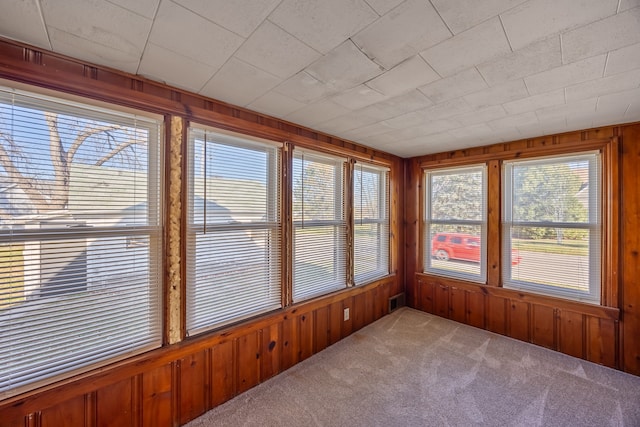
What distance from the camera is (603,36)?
1283 mm

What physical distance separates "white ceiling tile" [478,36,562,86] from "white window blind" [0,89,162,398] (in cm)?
219

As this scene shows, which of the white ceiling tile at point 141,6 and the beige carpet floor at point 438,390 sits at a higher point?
the white ceiling tile at point 141,6

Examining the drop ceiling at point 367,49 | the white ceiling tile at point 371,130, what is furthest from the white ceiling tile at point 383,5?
the white ceiling tile at point 371,130

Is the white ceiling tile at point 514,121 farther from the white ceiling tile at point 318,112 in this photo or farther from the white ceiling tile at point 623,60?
the white ceiling tile at point 318,112

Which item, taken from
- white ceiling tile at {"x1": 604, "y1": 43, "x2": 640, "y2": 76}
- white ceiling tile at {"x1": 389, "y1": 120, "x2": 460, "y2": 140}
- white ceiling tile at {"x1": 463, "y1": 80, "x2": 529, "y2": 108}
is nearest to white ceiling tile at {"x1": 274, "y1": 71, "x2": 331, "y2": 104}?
white ceiling tile at {"x1": 463, "y1": 80, "x2": 529, "y2": 108}

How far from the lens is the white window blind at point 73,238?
1.37 meters

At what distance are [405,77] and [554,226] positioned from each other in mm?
2611

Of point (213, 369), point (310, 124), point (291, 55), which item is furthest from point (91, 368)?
point (310, 124)

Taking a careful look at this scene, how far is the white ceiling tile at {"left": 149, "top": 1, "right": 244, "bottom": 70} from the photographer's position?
1157mm

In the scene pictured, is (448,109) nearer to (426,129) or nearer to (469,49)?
(426,129)

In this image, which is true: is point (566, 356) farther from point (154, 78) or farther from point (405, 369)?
point (154, 78)

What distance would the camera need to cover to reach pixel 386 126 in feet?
8.73

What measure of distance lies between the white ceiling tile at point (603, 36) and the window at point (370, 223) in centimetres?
216

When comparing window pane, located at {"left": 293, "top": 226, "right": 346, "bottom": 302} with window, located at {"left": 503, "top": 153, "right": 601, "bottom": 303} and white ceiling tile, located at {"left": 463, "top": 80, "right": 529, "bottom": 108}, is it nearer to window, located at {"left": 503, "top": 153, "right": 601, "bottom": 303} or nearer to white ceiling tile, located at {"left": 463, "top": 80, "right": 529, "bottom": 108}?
white ceiling tile, located at {"left": 463, "top": 80, "right": 529, "bottom": 108}
